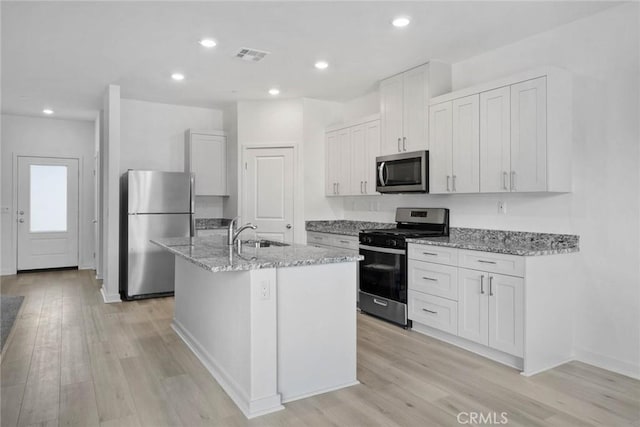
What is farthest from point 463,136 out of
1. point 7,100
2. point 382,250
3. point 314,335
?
point 7,100

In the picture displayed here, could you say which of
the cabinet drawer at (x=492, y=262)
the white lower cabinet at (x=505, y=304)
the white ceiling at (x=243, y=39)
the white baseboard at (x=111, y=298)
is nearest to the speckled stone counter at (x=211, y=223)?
the white baseboard at (x=111, y=298)

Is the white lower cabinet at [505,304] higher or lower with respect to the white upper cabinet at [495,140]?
lower

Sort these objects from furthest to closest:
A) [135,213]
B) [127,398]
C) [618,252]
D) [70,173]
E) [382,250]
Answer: [70,173]
[135,213]
[382,250]
[618,252]
[127,398]

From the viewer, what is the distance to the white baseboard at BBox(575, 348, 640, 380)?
2.97 metres

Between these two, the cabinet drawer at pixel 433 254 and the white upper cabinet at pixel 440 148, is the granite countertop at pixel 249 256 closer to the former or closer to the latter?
the cabinet drawer at pixel 433 254

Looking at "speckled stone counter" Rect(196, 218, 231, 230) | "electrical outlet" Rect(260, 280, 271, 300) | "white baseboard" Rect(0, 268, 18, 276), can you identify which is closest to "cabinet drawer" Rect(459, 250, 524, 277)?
"electrical outlet" Rect(260, 280, 271, 300)

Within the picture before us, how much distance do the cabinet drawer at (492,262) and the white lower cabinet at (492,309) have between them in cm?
4

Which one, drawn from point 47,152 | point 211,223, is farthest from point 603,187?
point 47,152

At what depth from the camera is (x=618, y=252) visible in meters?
3.05

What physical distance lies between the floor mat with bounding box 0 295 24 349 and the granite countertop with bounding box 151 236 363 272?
185 centimetres

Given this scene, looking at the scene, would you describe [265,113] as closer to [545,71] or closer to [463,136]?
[463,136]

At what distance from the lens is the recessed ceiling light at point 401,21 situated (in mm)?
3209

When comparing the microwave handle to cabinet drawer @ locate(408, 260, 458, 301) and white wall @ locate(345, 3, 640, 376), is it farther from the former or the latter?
white wall @ locate(345, 3, 640, 376)

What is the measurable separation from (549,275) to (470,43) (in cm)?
203
